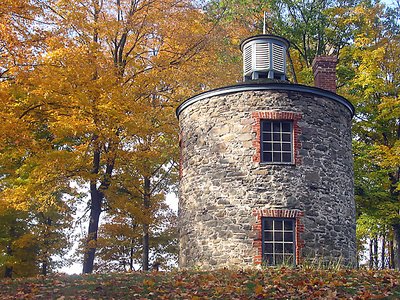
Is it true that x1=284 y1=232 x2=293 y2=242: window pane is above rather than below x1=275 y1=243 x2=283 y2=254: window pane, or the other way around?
above

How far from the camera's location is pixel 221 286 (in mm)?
12008

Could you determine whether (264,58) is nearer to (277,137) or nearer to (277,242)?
(277,137)

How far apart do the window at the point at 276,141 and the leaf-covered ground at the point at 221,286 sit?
426cm

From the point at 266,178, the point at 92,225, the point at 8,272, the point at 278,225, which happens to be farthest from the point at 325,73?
the point at 8,272

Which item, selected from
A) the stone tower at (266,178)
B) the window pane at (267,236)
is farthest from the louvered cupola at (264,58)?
the window pane at (267,236)

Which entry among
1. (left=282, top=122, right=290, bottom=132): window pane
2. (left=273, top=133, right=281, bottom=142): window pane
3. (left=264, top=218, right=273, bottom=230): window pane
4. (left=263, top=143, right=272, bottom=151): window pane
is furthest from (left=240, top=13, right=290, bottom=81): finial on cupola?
(left=264, top=218, right=273, bottom=230): window pane

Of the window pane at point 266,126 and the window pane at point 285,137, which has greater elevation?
the window pane at point 266,126

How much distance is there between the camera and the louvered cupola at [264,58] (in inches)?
765

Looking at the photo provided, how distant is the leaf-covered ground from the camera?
11.0m

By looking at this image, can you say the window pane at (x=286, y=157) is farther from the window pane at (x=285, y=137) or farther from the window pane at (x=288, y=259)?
the window pane at (x=288, y=259)

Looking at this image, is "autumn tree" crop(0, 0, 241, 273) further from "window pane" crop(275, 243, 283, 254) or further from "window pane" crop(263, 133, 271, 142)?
"window pane" crop(275, 243, 283, 254)

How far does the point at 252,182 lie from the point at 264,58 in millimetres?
4918

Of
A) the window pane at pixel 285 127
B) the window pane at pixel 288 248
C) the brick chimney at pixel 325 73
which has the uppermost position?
the brick chimney at pixel 325 73

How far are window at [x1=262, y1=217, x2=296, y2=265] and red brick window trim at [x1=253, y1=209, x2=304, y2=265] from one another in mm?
116
